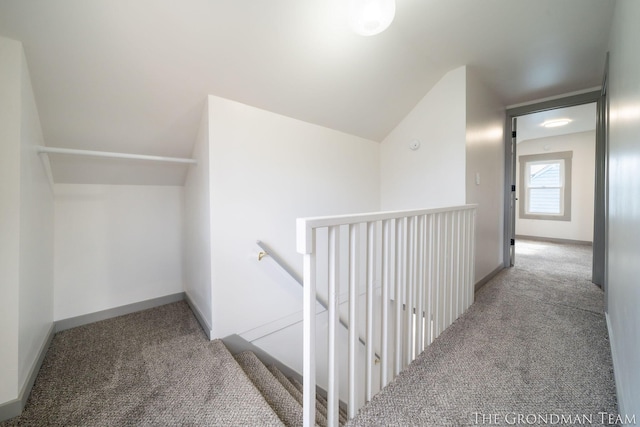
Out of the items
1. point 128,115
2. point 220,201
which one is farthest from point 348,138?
point 128,115

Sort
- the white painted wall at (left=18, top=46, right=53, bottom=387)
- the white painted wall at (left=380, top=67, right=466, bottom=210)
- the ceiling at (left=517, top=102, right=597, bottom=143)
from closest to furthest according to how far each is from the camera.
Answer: the white painted wall at (left=18, top=46, right=53, bottom=387)
the white painted wall at (left=380, top=67, right=466, bottom=210)
the ceiling at (left=517, top=102, right=597, bottom=143)

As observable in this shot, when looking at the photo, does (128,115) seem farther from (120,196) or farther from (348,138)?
(348,138)

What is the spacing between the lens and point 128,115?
178 cm

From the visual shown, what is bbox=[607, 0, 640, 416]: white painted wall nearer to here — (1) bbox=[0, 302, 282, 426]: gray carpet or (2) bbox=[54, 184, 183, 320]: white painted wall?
(1) bbox=[0, 302, 282, 426]: gray carpet

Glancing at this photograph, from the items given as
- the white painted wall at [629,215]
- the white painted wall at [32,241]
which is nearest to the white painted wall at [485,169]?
the white painted wall at [629,215]

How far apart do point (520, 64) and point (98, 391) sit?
406cm

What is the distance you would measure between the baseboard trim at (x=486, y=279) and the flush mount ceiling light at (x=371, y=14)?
8.13ft

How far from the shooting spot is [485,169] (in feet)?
9.39

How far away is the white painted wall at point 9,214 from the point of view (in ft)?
3.95

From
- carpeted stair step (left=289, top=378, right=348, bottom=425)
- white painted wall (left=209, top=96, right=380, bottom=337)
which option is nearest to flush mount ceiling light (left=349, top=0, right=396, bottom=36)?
white painted wall (left=209, top=96, right=380, bottom=337)

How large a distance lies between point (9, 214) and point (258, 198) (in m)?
1.31

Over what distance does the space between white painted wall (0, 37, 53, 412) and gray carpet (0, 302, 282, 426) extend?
0.58 feet

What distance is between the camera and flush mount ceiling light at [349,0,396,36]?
1.39 meters

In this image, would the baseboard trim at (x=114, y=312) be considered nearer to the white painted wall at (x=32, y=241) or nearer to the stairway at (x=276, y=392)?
the white painted wall at (x=32, y=241)
